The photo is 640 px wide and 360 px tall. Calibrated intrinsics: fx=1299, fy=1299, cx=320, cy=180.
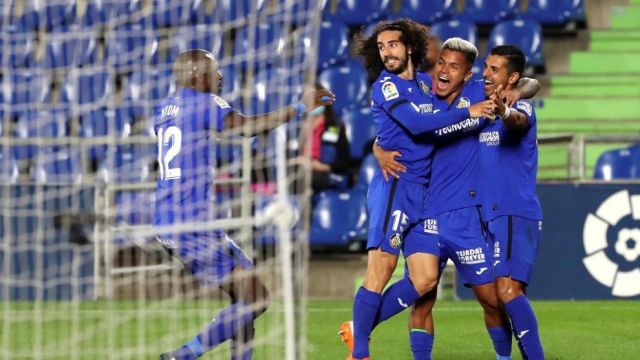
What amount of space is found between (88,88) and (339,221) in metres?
3.20

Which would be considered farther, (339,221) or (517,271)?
(339,221)

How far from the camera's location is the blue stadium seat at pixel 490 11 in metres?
15.1

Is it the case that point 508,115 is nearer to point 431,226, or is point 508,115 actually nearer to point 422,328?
point 431,226

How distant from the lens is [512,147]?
6.73m

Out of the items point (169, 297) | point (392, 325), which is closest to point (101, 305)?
point (169, 297)

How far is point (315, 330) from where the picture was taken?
30.1 ft

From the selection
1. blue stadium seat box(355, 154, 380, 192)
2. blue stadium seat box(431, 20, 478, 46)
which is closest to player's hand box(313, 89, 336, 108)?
blue stadium seat box(355, 154, 380, 192)

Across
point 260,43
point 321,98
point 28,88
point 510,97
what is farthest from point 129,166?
point 321,98

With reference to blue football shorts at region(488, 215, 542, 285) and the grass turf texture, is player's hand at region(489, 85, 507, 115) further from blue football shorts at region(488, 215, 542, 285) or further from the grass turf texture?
the grass turf texture

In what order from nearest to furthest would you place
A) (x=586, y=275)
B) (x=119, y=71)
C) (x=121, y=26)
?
(x=586, y=275) → (x=119, y=71) → (x=121, y=26)

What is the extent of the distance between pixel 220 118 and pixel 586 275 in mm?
5568

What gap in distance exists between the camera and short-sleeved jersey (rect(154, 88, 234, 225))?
630cm

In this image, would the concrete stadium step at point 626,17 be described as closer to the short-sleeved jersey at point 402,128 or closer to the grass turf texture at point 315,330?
the grass turf texture at point 315,330

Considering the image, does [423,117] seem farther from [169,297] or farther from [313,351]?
[169,297]
